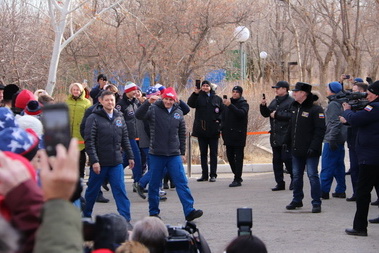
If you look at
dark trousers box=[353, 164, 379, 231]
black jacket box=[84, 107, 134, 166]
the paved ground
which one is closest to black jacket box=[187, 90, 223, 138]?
the paved ground

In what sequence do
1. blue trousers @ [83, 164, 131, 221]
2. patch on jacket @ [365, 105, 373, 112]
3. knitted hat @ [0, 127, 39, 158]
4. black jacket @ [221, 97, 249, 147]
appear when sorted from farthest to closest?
black jacket @ [221, 97, 249, 147], blue trousers @ [83, 164, 131, 221], patch on jacket @ [365, 105, 373, 112], knitted hat @ [0, 127, 39, 158]

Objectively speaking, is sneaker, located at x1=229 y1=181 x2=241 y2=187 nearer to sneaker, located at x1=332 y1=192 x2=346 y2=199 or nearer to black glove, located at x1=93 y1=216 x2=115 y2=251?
sneaker, located at x1=332 y1=192 x2=346 y2=199

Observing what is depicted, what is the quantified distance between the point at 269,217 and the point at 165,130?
1951 mm

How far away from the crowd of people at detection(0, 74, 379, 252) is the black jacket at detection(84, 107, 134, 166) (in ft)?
0.04

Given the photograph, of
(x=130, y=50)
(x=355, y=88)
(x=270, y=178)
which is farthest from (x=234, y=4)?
(x=355, y=88)

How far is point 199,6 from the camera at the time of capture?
2555 cm

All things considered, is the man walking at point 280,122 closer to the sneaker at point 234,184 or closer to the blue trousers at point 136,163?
the sneaker at point 234,184

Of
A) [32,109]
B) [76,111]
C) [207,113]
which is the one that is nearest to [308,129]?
[207,113]

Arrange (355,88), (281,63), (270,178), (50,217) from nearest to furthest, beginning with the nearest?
1. (50,217)
2. (355,88)
3. (270,178)
4. (281,63)

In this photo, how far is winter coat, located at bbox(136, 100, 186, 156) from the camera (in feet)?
30.3

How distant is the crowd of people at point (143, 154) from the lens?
223 cm

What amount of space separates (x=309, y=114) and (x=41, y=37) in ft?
55.5

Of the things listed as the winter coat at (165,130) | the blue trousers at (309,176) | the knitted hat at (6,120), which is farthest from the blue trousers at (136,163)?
the knitted hat at (6,120)

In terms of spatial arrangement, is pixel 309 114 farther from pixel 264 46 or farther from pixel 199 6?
pixel 264 46
